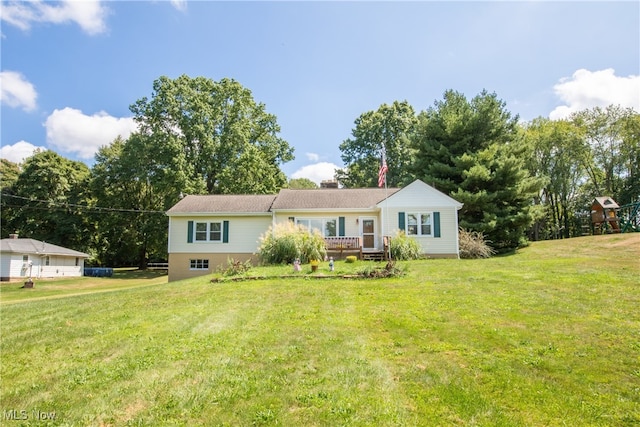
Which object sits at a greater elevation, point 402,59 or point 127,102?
point 127,102

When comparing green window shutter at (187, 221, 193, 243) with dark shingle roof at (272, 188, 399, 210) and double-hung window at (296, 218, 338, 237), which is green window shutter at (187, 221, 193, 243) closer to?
dark shingle roof at (272, 188, 399, 210)

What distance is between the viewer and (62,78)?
12.1 m

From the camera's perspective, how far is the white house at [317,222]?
1842cm

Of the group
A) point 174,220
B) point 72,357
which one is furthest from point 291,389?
point 174,220

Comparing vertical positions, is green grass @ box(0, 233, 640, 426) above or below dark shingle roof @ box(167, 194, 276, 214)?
below

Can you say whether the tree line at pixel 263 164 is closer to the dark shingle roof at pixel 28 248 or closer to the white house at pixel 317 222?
the white house at pixel 317 222

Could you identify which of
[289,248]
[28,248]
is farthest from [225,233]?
[28,248]

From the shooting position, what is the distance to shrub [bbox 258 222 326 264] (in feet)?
52.0

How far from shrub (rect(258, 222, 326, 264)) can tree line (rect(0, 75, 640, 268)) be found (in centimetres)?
996

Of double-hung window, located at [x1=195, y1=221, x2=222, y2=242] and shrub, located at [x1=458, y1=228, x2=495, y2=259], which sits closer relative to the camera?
shrub, located at [x1=458, y1=228, x2=495, y2=259]

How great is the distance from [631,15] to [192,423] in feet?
46.6

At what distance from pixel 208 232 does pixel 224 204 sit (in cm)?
191

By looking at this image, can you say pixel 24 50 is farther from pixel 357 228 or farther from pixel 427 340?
pixel 357 228

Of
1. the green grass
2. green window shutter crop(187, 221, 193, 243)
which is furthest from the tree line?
the green grass
